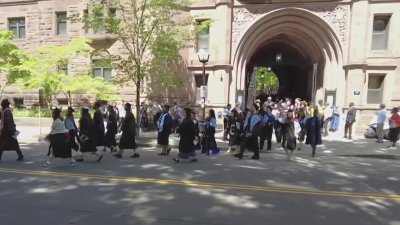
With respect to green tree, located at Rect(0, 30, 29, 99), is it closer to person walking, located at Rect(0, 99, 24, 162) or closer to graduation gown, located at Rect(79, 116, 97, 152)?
person walking, located at Rect(0, 99, 24, 162)

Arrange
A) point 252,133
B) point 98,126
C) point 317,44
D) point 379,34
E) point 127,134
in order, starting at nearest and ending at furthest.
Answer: point 98,126
point 252,133
point 127,134
point 379,34
point 317,44

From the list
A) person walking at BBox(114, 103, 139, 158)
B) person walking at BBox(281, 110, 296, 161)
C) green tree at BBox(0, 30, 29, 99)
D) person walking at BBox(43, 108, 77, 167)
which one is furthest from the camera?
green tree at BBox(0, 30, 29, 99)

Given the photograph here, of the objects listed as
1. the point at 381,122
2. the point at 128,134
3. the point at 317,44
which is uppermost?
the point at 317,44

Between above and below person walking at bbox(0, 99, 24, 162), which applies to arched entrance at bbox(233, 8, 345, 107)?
above

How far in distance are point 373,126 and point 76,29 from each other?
1824 centimetres

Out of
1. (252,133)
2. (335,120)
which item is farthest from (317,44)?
(252,133)

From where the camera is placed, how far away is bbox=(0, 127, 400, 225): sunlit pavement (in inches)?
203

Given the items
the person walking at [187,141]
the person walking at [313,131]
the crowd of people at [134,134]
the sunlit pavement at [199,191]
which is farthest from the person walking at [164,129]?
the person walking at [313,131]

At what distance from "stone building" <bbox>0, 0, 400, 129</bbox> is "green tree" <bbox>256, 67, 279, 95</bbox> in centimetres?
2153

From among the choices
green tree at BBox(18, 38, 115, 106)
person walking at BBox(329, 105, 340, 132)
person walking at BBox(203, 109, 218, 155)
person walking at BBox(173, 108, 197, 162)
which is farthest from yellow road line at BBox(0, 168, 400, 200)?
person walking at BBox(329, 105, 340, 132)

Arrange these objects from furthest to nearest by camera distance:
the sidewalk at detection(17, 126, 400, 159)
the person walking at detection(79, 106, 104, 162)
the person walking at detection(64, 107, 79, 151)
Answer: the sidewalk at detection(17, 126, 400, 159) → the person walking at detection(79, 106, 104, 162) → the person walking at detection(64, 107, 79, 151)

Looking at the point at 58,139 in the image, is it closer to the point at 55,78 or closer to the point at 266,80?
the point at 55,78

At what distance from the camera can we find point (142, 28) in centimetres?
1394

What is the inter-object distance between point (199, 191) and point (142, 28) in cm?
923
